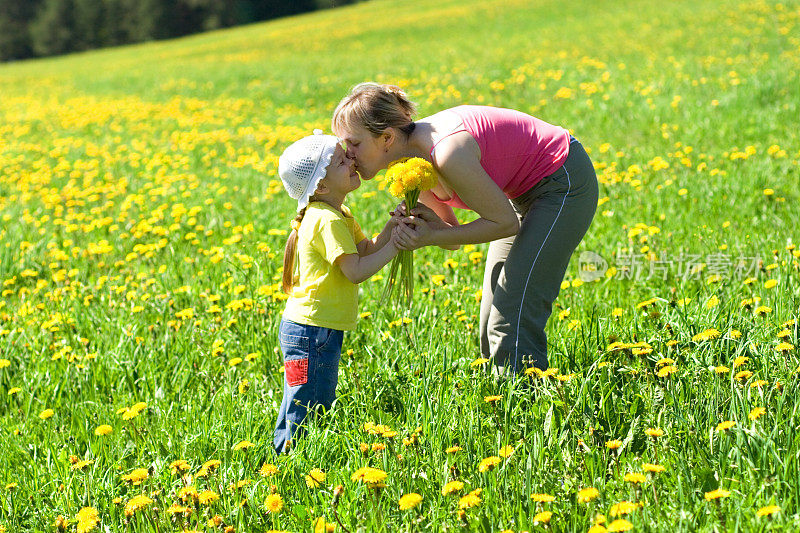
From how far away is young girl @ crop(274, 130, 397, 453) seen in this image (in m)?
2.60

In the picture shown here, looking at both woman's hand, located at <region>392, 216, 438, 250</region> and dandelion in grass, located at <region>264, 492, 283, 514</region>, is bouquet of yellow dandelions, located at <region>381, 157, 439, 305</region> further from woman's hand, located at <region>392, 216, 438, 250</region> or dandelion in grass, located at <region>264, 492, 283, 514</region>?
dandelion in grass, located at <region>264, 492, 283, 514</region>

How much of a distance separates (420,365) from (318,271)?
588 mm

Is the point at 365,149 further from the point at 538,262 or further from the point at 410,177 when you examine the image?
the point at 538,262

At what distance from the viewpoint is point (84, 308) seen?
4.09 meters

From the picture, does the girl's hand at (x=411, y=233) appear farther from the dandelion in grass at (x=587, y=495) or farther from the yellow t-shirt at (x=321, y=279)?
the dandelion in grass at (x=587, y=495)

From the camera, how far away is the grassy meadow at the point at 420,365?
209 centimetres

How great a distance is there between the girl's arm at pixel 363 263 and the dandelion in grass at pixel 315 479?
26.2 inches

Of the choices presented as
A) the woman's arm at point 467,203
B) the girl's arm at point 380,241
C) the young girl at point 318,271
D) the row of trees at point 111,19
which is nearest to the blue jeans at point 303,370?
the young girl at point 318,271

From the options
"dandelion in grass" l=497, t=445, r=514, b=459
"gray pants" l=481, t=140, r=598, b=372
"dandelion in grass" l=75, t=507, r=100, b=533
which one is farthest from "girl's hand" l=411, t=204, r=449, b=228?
"dandelion in grass" l=75, t=507, r=100, b=533

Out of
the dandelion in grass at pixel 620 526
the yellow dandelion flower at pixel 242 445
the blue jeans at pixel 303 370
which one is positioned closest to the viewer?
the dandelion in grass at pixel 620 526

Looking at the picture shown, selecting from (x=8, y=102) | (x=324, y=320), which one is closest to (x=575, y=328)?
(x=324, y=320)

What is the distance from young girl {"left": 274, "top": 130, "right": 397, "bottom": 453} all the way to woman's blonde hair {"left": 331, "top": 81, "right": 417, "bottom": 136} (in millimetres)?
100

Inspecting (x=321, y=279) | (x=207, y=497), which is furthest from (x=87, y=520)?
(x=321, y=279)

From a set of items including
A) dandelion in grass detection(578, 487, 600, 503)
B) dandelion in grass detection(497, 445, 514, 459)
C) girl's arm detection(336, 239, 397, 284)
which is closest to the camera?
dandelion in grass detection(578, 487, 600, 503)
